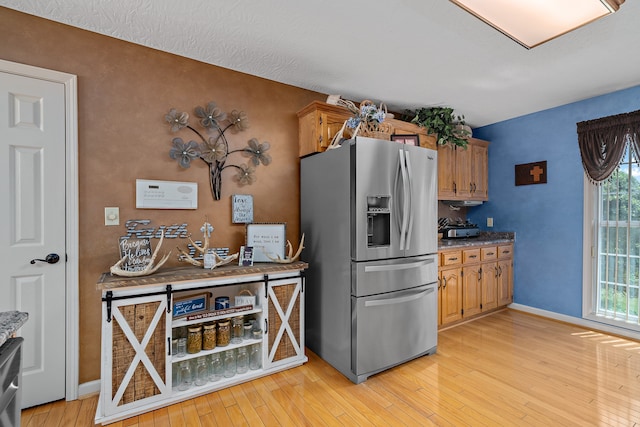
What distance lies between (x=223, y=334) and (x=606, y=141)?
4219 mm

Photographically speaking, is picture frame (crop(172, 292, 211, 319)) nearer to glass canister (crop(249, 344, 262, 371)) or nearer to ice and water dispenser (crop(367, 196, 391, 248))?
glass canister (crop(249, 344, 262, 371))

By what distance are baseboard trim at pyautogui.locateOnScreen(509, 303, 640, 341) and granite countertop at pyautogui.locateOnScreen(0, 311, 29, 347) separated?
186 inches

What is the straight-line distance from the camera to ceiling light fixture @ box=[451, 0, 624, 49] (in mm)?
1621

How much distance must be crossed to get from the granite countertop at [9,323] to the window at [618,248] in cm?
468

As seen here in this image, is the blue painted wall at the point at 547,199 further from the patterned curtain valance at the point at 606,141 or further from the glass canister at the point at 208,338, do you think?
the glass canister at the point at 208,338

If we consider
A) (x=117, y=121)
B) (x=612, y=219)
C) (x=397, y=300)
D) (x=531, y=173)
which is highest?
(x=117, y=121)

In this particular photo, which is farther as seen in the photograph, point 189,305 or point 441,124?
point 441,124

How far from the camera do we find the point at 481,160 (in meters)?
4.34

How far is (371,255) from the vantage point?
2.39 metres

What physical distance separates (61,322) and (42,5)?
2066mm

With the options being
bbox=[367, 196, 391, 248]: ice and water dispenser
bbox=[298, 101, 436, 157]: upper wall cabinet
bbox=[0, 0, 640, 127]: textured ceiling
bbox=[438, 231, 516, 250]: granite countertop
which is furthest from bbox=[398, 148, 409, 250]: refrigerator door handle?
bbox=[438, 231, 516, 250]: granite countertop

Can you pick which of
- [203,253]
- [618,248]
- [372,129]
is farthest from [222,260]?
[618,248]

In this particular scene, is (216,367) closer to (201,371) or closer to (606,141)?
(201,371)

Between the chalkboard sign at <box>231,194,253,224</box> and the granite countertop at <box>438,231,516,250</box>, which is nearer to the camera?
the chalkboard sign at <box>231,194,253,224</box>
